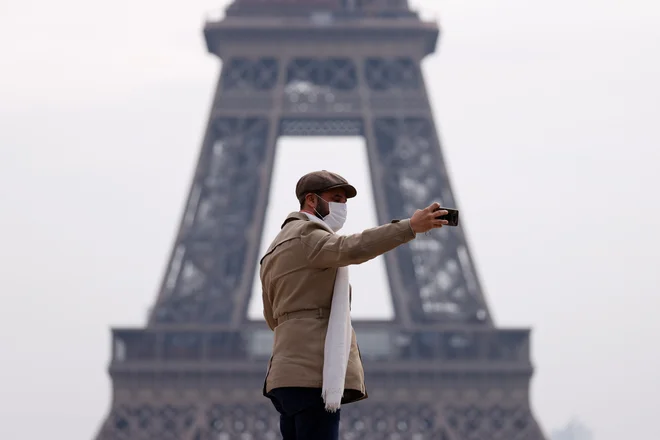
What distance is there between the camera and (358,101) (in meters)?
59.0

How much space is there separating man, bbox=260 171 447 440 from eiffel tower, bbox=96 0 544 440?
4468cm

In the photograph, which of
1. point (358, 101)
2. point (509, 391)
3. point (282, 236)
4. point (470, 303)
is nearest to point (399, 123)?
point (358, 101)

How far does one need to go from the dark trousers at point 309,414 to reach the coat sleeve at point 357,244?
0.63m

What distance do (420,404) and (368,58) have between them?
1280cm

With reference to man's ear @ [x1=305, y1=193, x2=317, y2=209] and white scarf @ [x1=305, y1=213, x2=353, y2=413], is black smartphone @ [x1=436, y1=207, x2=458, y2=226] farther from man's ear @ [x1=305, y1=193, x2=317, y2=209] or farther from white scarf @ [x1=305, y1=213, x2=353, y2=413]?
man's ear @ [x1=305, y1=193, x2=317, y2=209]

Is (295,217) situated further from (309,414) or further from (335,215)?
(309,414)

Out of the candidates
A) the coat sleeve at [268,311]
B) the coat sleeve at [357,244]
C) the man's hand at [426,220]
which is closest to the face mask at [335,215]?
the coat sleeve at [357,244]

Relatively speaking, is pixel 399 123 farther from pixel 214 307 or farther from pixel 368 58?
pixel 214 307

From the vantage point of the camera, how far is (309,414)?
311 inches

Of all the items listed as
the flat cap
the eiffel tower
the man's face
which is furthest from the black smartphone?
the eiffel tower

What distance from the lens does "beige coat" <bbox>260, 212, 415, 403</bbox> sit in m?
7.86

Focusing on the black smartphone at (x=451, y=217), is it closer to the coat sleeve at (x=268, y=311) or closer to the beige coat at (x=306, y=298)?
the beige coat at (x=306, y=298)

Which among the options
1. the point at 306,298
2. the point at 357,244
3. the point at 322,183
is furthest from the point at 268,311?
the point at 357,244

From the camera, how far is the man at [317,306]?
7.75 m
